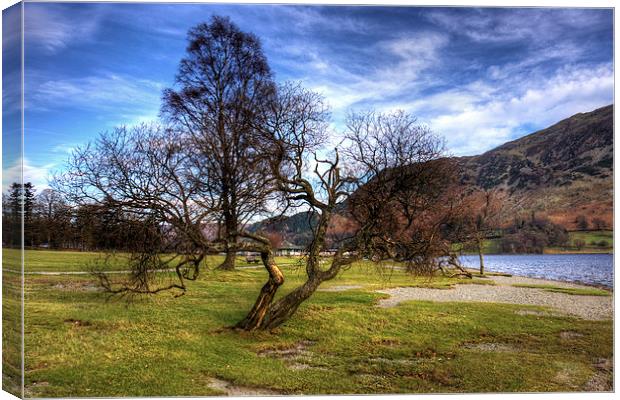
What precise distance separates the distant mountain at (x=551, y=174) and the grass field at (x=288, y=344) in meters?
1.55

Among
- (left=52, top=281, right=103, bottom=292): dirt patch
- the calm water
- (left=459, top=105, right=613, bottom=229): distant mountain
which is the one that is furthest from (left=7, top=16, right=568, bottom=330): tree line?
(left=52, top=281, right=103, bottom=292): dirt patch

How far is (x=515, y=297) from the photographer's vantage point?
8375 millimetres

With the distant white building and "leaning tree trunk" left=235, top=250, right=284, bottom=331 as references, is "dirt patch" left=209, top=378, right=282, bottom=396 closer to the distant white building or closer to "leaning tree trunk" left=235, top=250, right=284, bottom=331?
"leaning tree trunk" left=235, top=250, right=284, bottom=331

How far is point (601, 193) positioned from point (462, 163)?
1863mm

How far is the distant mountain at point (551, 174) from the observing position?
6.65 metres

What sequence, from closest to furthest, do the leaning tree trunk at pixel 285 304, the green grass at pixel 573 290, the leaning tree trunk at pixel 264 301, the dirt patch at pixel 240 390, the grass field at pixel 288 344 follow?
the dirt patch at pixel 240 390, the grass field at pixel 288 344, the leaning tree trunk at pixel 264 301, the leaning tree trunk at pixel 285 304, the green grass at pixel 573 290

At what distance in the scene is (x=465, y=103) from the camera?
707 centimetres

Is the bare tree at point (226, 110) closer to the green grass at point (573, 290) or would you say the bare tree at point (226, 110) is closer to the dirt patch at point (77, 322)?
the dirt patch at point (77, 322)

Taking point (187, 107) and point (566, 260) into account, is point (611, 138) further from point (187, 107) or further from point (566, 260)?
point (187, 107)

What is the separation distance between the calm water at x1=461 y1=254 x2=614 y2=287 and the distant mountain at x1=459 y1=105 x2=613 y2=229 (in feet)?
1.79

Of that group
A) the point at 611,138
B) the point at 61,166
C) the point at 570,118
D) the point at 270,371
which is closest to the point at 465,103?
the point at 570,118

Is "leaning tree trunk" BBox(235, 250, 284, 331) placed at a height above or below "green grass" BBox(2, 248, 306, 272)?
below

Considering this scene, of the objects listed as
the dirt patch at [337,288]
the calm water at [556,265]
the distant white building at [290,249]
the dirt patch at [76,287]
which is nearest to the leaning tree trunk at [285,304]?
the distant white building at [290,249]

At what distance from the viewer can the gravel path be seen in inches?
290
